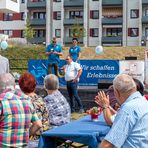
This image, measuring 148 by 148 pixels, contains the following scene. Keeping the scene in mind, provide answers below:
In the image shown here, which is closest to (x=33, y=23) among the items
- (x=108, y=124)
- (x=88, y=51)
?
(x=88, y=51)

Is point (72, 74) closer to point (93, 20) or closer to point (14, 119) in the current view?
point (14, 119)

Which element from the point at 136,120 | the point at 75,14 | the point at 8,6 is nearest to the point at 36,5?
the point at 75,14

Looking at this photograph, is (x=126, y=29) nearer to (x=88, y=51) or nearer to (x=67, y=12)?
(x=67, y=12)

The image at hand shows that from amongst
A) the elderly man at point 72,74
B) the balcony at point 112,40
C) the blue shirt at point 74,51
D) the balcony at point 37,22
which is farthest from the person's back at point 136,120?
the balcony at point 37,22

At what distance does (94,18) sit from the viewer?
66.6 m

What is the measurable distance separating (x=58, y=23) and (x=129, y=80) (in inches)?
2555

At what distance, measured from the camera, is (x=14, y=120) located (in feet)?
15.0

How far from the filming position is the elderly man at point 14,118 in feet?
14.9

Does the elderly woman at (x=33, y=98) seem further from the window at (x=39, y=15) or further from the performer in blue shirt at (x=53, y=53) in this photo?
the window at (x=39, y=15)

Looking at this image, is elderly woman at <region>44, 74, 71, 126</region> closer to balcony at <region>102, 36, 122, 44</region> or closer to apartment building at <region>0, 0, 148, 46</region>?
apartment building at <region>0, 0, 148, 46</region>

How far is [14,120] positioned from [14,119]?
1 centimetres

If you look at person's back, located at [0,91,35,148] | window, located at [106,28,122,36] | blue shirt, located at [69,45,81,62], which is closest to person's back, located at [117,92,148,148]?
person's back, located at [0,91,35,148]

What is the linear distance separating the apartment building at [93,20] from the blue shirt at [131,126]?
195 ft

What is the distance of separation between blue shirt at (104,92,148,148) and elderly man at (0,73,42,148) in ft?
3.69
